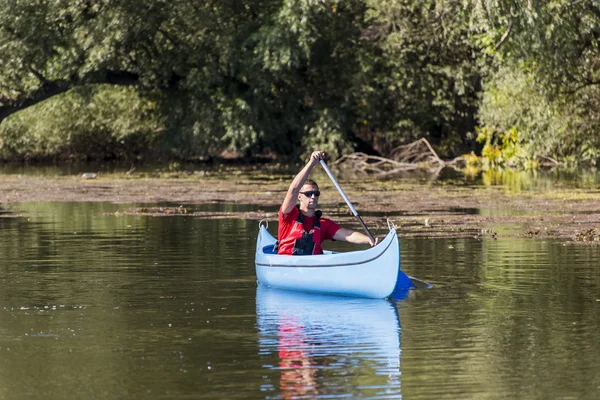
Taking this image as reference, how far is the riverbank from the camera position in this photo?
64.6 ft

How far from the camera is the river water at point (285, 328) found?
8.52 m

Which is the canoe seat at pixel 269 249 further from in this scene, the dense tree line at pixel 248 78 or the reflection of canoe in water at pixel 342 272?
the dense tree line at pixel 248 78

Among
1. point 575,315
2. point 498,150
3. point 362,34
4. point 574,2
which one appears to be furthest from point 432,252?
point 362,34

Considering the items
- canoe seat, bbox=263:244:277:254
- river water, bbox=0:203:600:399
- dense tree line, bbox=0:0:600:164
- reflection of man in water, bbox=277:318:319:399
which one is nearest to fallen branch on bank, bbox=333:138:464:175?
dense tree line, bbox=0:0:600:164

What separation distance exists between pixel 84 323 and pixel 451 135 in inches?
1463

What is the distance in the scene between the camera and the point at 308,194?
Result: 13.6 metres

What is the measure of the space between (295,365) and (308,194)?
15.2 ft

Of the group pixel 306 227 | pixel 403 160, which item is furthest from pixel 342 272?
pixel 403 160

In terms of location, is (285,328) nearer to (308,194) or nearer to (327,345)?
(327,345)

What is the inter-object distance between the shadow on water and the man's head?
97cm

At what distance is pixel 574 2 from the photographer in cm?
2625

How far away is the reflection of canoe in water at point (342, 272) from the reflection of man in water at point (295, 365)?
5.46ft

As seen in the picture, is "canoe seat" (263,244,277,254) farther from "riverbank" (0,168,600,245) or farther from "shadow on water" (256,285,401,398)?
"riverbank" (0,168,600,245)

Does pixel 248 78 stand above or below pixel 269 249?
above
